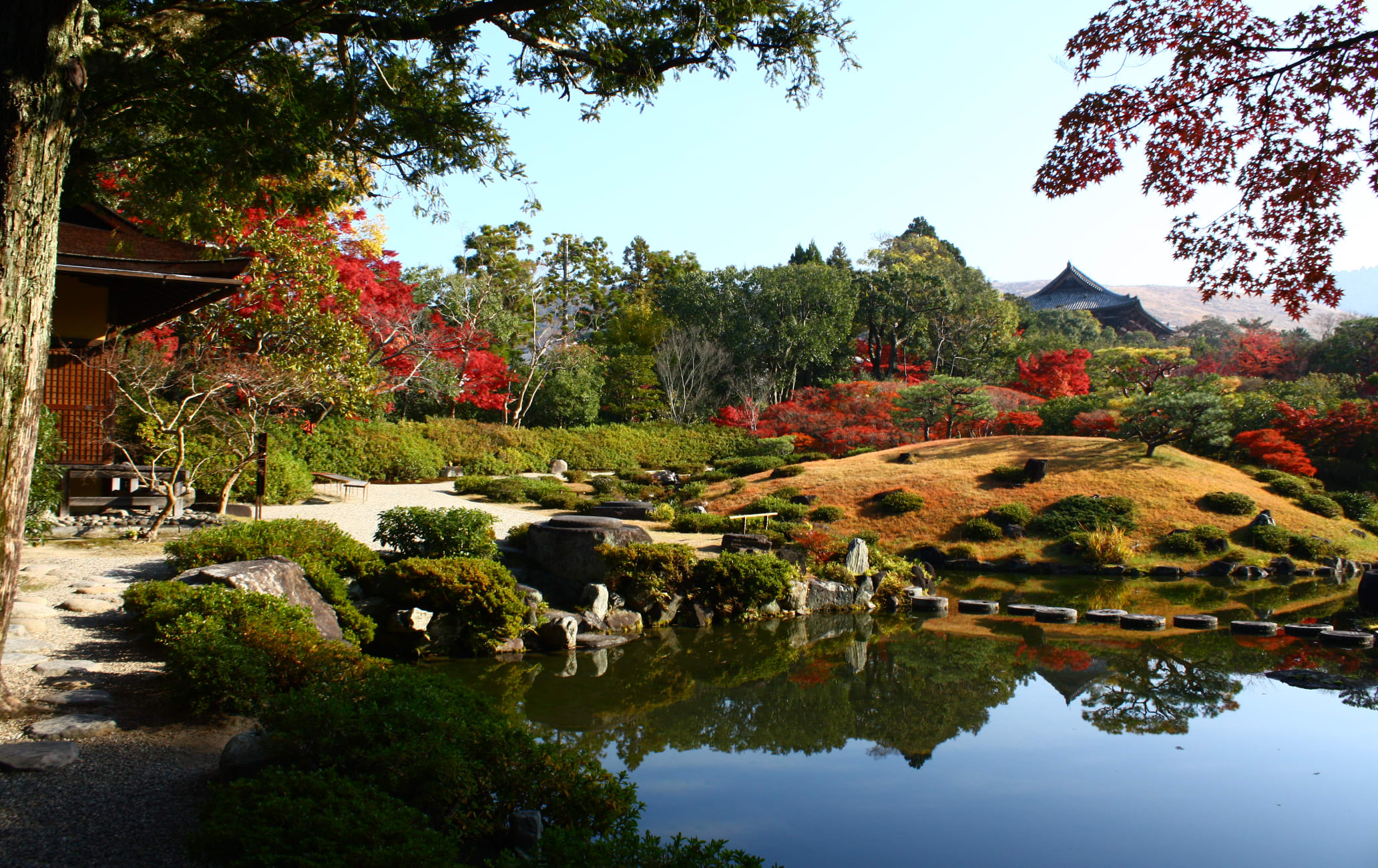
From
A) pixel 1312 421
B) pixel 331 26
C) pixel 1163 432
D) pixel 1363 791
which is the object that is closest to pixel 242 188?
pixel 331 26

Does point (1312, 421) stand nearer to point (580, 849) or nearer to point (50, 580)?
point (580, 849)

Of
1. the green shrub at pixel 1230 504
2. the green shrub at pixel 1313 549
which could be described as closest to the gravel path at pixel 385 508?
the green shrub at pixel 1230 504

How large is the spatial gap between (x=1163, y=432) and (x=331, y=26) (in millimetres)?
18492

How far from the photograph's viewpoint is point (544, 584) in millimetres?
9648

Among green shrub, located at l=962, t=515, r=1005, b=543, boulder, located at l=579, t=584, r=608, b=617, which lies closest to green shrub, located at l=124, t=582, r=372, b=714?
boulder, located at l=579, t=584, r=608, b=617

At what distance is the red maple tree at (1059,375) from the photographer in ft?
83.2

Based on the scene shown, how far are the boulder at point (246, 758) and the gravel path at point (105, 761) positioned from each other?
17cm

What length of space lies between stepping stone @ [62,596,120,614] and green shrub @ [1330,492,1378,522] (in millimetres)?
20796

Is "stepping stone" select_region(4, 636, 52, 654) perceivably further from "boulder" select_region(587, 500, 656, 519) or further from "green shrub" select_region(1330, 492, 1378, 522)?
"green shrub" select_region(1330, 492, 1378, 522)

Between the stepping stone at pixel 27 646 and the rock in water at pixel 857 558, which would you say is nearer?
the stepping stone at pixel 27 646

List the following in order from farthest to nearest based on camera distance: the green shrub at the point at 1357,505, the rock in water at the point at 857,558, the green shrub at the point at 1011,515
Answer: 1. the green shrub at the point at 1357,505
2. the green shrub at the point at 1011,515
3. the rock in water at the point at 857,558

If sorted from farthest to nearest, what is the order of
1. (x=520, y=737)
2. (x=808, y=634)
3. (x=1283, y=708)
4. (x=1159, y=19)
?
(x=808, y=634), (x=1283, y=708), (x=1159, y=19), (x=520, y=737)

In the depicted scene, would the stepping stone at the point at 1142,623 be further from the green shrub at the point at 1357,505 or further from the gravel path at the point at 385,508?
the green shrub at the point at 1357,505

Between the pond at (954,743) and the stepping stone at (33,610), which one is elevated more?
the stepping stone at (33,610)
